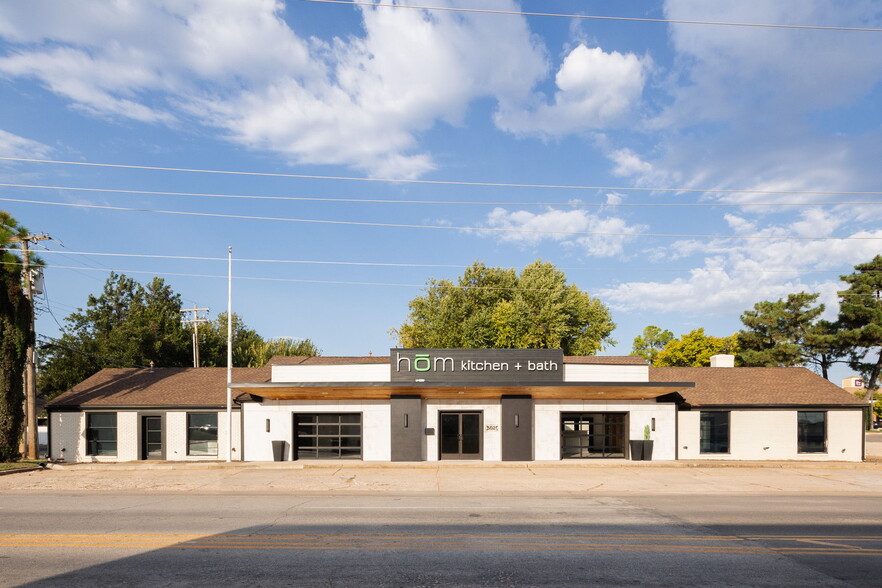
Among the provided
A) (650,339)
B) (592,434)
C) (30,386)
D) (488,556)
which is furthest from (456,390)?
(650,339)

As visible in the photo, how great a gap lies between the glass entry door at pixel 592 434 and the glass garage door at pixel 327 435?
9870mm

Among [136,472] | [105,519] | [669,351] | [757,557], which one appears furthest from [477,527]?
[669,351]

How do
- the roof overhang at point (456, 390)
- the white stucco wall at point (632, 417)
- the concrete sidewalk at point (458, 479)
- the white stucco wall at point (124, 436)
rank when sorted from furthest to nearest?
the white stucco wall at point (124, 436)
the white stucco wall at point (632, 417)
the roof overhang at point (456, 390)
the concrete sidewalk at point (458, 479)

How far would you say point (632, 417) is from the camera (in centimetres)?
2797

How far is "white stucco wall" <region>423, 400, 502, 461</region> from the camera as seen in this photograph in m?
27.4

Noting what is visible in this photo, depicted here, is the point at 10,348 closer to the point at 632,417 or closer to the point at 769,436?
the point at 632,417

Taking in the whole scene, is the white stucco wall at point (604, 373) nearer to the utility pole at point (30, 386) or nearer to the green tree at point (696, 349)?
the utility pole at point (30, 386)

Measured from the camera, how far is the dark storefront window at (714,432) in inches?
1134

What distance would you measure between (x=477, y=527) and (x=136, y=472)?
18.1 meters

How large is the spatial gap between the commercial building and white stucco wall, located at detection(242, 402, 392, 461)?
5cm

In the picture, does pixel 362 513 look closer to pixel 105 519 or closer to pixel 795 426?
pixel 105 519

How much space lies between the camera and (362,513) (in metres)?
14.4

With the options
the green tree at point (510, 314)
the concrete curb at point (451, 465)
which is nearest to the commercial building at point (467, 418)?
the concrete curb at point (451, 465)

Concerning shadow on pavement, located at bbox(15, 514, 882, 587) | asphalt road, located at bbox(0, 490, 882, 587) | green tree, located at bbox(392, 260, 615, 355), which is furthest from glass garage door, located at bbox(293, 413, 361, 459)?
green tree, located at bbox(392, 260, 615, 355)
